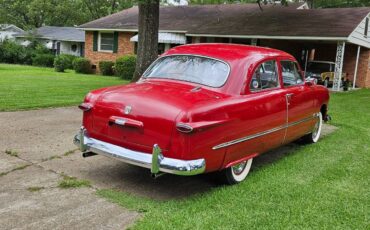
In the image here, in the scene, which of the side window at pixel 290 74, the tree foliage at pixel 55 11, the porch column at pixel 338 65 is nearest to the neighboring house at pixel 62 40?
the tree foliage at pixel 55 11

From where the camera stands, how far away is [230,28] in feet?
73.5

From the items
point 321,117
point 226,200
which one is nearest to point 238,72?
point 226,200

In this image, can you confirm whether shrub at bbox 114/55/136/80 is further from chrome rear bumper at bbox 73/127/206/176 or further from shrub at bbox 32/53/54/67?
chrome rear bumper at bbox 73/127/206/176

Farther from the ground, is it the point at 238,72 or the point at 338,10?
the point at 338,10

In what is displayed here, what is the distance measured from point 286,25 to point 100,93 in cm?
1740

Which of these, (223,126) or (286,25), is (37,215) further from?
(286,25)

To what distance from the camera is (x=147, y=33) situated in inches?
543

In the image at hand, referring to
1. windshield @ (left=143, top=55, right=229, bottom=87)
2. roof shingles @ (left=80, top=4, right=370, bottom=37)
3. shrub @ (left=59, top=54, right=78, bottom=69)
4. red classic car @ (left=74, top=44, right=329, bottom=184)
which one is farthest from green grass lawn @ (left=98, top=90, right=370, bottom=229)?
shrub @ (left=59, top=54, right=78, bottom=69)

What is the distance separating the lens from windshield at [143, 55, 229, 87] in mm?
5406

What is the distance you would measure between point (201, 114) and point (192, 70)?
50.2 inches

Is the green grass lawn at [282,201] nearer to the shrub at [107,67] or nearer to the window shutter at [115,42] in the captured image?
the shrub at [107,67]

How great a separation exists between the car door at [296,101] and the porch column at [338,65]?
12.8 m

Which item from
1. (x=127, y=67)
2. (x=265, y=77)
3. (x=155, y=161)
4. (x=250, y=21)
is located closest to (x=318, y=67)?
(x=250, y=21)

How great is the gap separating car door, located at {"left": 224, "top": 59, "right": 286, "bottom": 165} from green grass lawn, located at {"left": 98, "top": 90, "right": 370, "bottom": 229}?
1.41 feet
